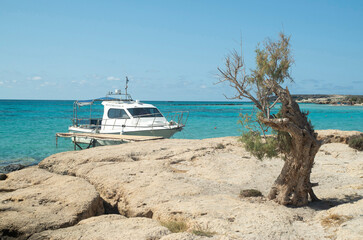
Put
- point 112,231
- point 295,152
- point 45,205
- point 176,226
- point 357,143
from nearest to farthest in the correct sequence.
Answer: point 112,231 < point 176,226 < point 45,205 < point 295,152 < point 357,143

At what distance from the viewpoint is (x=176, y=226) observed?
5.67 metres

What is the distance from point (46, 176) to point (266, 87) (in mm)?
6164

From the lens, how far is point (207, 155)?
38.1 ft

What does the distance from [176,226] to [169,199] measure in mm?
1445

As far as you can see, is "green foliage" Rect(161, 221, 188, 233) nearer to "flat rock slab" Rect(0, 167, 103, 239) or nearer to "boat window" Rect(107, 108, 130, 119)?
"flat rock slab" Rect(0, 167, 103, 239)

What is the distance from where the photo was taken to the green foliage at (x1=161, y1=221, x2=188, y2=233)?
553cm

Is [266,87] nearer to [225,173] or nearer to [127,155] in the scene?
[225,173]

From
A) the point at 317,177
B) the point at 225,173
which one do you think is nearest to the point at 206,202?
the point at 225,173

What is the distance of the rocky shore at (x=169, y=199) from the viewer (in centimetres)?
524

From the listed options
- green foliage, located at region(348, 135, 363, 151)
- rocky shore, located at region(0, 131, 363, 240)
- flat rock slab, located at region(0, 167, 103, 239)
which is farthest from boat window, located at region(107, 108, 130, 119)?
green foliage, located at region(348, 135, 363, 151)

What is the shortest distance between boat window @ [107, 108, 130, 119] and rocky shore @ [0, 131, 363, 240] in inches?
275

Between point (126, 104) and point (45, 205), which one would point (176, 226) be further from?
point (126, 104)

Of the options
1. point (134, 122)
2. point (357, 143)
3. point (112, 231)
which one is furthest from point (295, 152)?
point (134, 122)

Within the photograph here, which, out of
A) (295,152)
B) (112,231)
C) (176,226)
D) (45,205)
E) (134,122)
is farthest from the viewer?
(134,122)
